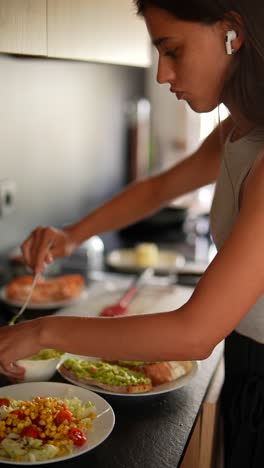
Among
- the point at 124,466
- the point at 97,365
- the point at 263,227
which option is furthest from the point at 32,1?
the point at 124,466

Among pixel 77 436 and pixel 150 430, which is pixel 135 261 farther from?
pixel 77 436

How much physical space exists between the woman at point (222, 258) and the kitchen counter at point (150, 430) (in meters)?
0.12

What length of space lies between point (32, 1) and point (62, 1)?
0.40 ft

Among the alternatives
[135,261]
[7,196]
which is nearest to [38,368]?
[7,196]

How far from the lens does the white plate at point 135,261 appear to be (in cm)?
225

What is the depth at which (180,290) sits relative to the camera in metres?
2.02

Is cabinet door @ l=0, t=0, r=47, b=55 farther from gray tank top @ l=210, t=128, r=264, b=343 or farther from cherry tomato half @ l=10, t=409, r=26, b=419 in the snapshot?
cherry tomato half @ l=10, t=409, r=26, b=419

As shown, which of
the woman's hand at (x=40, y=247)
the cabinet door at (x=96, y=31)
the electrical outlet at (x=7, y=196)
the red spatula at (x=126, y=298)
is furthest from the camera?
the electrical outlet at (x=7, y=196)

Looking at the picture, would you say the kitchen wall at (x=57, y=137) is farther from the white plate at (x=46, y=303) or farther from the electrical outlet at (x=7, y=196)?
the white plate at (x=46, y=303)

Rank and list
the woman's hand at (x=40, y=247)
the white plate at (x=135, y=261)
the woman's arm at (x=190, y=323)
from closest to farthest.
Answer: the woman's arm at (x=190, y=323) → the woman's hand at (x=40, y=247) → the white plate at (x=135, y=261)

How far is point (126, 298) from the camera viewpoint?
191cm

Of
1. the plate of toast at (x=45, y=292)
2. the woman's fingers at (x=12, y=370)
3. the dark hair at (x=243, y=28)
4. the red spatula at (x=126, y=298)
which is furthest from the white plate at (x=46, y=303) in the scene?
the dark hair at (x=243, y=28)

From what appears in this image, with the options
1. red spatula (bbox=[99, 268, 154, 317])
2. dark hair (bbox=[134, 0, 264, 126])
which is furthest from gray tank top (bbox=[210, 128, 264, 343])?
red spatula (bbox=[99, 268, 154, 317])

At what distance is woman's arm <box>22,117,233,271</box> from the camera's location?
1592mm
